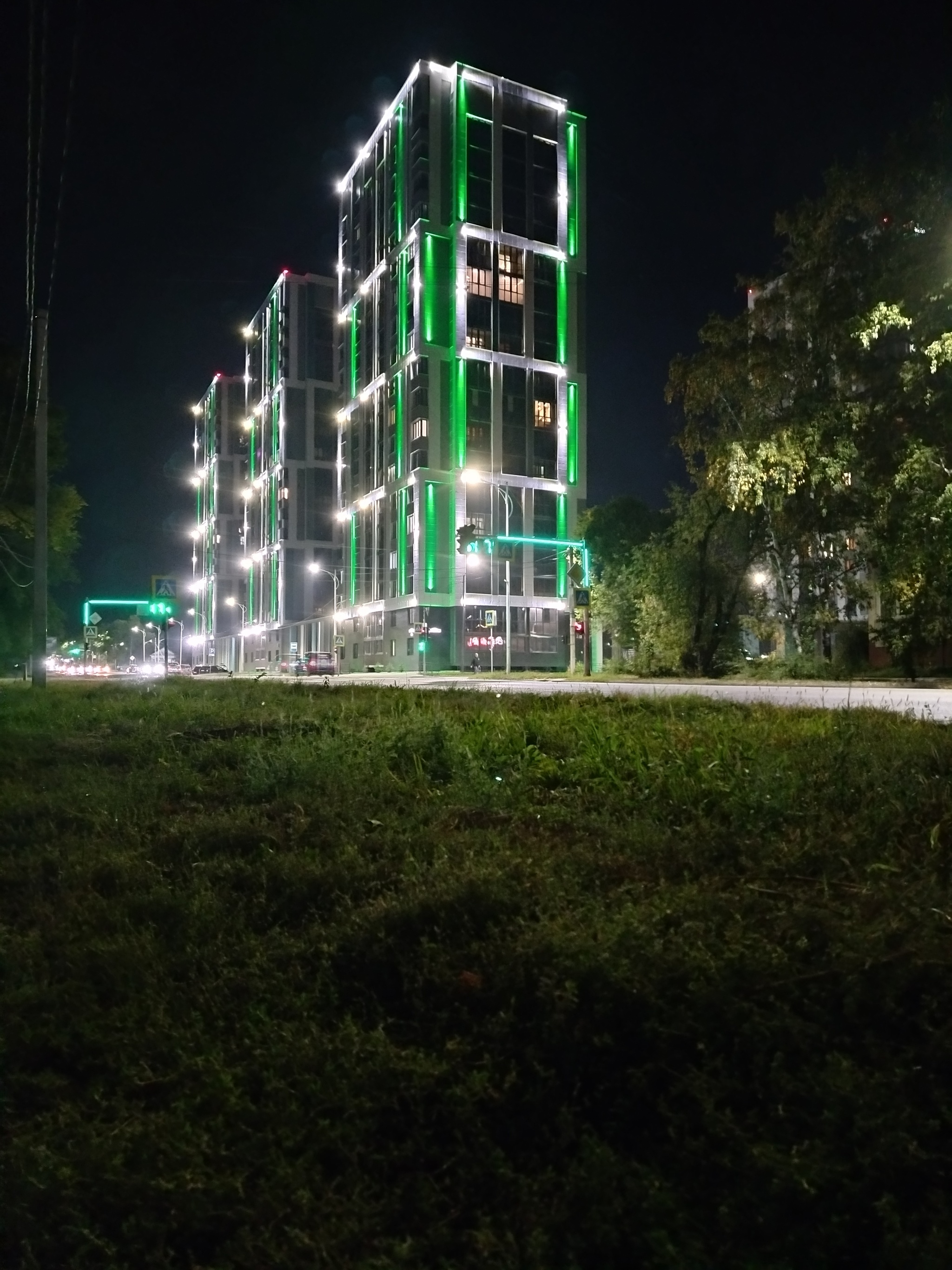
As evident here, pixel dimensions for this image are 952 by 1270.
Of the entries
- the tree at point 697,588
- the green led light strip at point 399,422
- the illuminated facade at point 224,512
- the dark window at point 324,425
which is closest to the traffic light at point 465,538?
the tree at point 697,588

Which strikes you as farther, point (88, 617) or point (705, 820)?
point (88, 617)

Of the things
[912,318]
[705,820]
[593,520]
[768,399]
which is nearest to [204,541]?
[593,520]

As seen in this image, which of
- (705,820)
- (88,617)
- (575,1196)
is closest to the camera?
(575,1196)

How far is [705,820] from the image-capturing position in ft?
19.3

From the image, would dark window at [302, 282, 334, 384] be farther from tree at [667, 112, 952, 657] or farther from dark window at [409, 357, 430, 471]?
tree at [667, 112, 952, 657]

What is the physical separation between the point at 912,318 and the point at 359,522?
191 ft

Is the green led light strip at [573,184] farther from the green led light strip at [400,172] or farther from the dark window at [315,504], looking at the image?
the dark window at [315,504]

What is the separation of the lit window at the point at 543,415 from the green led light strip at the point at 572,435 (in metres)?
1.38

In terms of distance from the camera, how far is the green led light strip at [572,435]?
75.6 metres

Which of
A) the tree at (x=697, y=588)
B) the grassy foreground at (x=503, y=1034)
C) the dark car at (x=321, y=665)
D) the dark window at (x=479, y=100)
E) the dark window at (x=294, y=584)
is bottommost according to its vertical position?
the grassy foreground at (x=503, y=1034)

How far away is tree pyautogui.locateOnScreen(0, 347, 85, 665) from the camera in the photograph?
3875 cm

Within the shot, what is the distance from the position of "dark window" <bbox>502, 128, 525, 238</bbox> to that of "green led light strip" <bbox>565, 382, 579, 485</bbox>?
11912 mm

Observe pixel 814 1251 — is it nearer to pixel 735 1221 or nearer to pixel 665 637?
pixel 735 1221

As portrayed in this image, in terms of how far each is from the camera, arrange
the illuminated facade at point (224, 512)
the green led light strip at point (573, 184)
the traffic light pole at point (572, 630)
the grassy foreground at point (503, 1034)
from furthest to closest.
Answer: the illuminated facade at point (224, 512) < the green led light strip at point (573, 184) < the traffic light pole at point (572, 630) < the grassy foreground at point (503, 1034)
